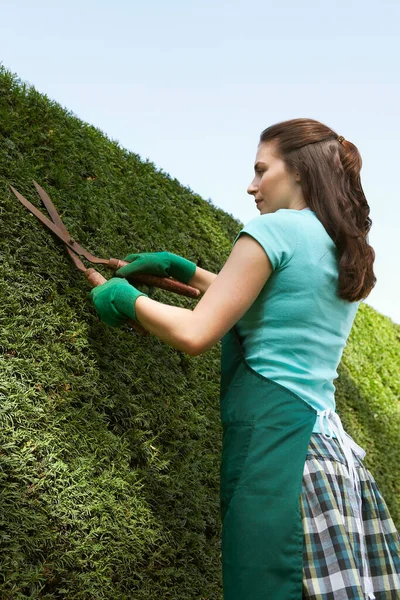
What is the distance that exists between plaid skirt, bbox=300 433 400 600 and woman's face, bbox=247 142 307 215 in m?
0.62

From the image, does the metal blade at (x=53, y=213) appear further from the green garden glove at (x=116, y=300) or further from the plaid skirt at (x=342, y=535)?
the plaid skirt at (x=342, y=535)

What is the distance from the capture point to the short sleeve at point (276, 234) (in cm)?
149

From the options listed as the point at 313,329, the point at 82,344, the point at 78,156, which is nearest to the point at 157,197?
the point at 78,156

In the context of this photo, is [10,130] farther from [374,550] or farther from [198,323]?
[374,550]

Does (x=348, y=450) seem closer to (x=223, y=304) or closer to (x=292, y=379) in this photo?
(x=292, y=379)

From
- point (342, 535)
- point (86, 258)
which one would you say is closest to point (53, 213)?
point (86, 258)

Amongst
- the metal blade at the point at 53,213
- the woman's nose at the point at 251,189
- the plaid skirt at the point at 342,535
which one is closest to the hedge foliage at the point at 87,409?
the metal blade at the point at 53,213

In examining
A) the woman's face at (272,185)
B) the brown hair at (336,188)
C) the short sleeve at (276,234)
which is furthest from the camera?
the woman's face at (272,185)

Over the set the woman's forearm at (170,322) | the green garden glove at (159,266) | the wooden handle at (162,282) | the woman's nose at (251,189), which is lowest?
the woman's forearm at (170,322)

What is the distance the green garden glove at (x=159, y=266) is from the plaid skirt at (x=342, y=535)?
2.61 feet

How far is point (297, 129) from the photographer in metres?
1.78

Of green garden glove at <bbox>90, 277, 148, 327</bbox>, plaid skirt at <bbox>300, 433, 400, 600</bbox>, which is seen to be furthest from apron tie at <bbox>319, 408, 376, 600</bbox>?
green garden glove at <bbox>90, 277, 148, 327</bbox>

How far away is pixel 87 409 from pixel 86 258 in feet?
1.72

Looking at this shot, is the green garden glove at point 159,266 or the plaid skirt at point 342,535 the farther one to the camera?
the green garden glove at point 159,266
